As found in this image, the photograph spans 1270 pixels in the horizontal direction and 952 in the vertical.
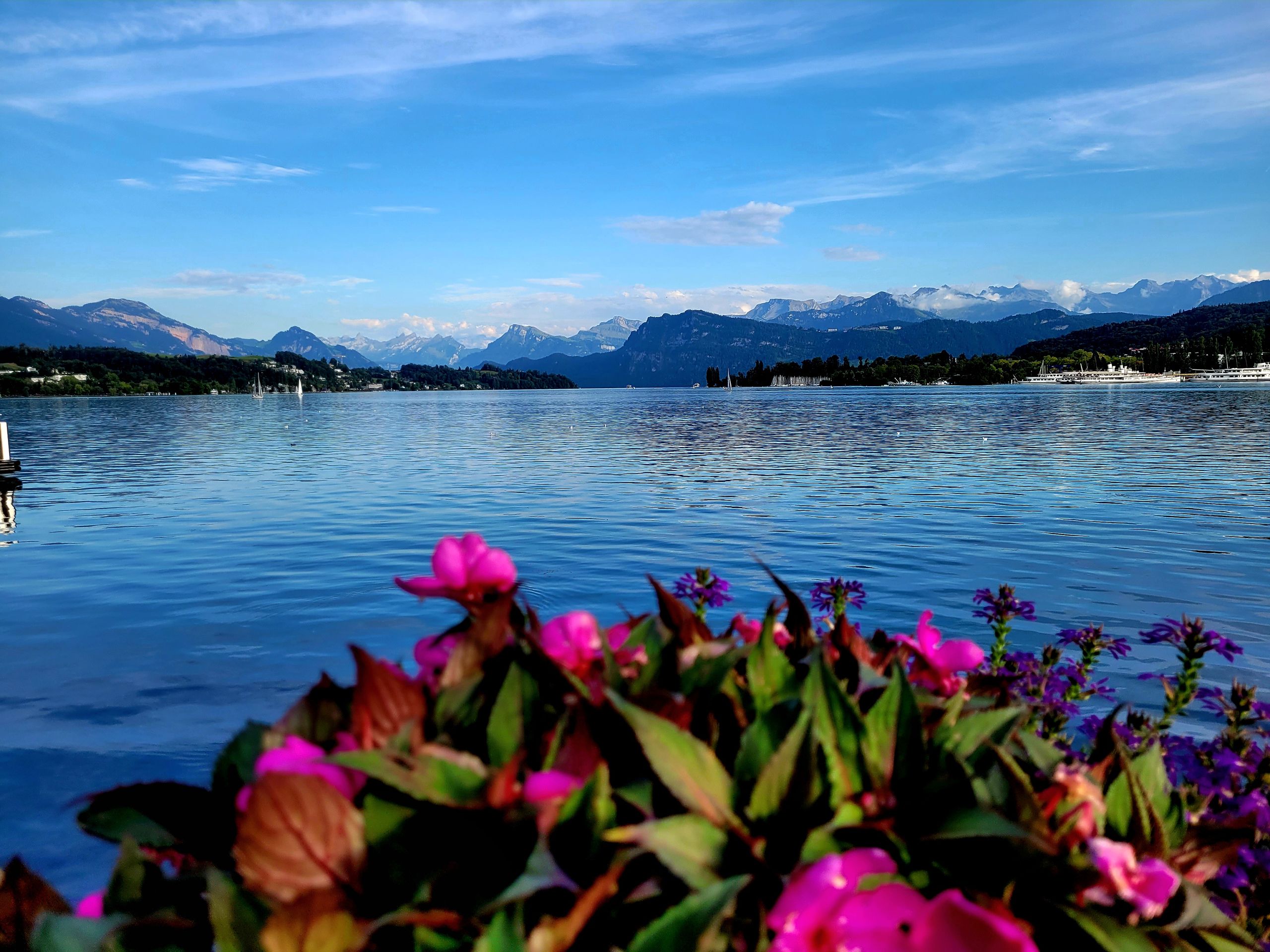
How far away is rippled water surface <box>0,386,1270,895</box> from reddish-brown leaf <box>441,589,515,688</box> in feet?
18.1

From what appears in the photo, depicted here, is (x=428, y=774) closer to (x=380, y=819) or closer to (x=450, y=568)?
(x=380, y=819)

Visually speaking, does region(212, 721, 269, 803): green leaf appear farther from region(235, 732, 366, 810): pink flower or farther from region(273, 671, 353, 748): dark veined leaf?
region(235, 732, 366, 810): pink flower

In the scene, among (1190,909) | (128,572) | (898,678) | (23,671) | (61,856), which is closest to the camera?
(1190,909)

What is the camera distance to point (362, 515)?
2156 centimetres

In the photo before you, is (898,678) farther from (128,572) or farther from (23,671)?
(128,572)

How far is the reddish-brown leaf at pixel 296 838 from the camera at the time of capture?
1160 mm

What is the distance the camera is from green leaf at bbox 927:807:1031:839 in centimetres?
A: 123

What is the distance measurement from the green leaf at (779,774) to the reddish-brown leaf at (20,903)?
3.73 feet

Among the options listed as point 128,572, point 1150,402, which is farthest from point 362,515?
point 1150,402

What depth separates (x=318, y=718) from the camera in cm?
155

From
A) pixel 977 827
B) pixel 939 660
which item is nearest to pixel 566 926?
pixel 977 827

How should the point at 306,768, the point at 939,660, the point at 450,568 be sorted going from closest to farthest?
the point at 306,768 < the point at 450,568 < the point at 939,660

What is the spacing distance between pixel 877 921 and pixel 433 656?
1018mm

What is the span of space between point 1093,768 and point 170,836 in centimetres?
179
